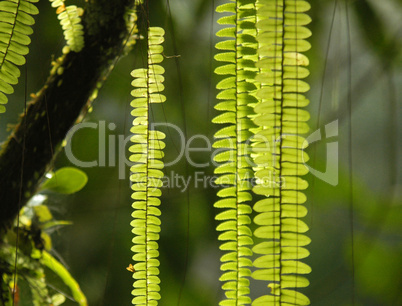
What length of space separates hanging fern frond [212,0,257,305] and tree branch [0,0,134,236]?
339 millimetres

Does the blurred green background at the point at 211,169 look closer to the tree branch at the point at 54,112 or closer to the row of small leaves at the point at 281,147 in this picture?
the tree branch at the point at 54,112

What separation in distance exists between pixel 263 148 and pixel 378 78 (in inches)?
41.1

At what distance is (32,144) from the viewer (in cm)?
85

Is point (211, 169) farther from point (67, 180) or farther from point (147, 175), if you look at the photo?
point (147, 175)

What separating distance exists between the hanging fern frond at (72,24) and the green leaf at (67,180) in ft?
1.92

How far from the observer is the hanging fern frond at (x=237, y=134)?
1.97ft

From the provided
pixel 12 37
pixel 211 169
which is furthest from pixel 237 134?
pixel 211 169

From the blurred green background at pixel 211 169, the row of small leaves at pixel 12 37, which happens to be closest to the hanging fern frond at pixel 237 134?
the row of small leaves at pixel 12 37

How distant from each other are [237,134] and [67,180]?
882mm

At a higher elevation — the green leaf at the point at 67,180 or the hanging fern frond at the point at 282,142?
the green leaf at the point at 67,180

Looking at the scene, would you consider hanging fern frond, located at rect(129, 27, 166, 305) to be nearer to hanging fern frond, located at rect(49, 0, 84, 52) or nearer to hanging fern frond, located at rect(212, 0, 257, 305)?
hanging fern frond, located at rect(212, 0, 257, 305)

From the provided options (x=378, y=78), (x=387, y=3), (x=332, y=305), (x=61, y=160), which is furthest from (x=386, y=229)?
(x=61, y=160)

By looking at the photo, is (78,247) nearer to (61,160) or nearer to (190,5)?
(61,160)

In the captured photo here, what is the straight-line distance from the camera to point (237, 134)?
0.62 meters
